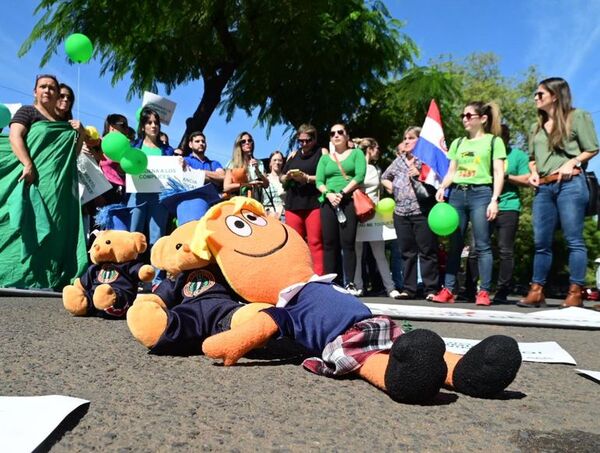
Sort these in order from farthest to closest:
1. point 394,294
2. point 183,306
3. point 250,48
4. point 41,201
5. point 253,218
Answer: point 250,48, point 394,294, point 41,201, point 253,218, point 183,306

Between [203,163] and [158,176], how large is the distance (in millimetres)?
602

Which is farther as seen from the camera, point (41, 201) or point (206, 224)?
point (41, 201)

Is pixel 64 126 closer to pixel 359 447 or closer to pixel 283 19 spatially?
pixel 359 447

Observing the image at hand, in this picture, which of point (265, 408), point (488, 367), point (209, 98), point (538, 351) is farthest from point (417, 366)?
point (209, 98)

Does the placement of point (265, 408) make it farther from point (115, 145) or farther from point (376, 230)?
point (376, 230)

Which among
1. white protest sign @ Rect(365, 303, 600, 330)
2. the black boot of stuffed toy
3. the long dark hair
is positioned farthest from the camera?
the long dark hair

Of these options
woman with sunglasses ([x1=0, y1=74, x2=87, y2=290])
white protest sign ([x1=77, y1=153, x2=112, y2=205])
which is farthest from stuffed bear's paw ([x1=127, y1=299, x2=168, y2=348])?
white protest sign ([x1=77, y1=153, x2=112, y2=205])

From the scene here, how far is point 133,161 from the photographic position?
4.46 metres

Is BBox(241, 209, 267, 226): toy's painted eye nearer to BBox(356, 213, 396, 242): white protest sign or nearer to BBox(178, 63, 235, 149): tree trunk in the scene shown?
BBox(356, 213, 396, 242): white protest sign

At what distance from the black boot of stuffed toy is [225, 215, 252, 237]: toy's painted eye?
91 centimetres

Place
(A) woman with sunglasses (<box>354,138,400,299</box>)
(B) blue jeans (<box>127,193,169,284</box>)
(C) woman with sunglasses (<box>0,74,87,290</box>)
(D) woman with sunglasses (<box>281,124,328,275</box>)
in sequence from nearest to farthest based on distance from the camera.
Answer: (C) woman with sunglasses (<box>0,74,87,290</box>)
(B) blue jeans (<box>127,193,169,284</box>)
(D) woman with sunglasses (<box>281,124,328,275</box>)
(A) woman with sunglasses (<box>354,138,400,299</box>)

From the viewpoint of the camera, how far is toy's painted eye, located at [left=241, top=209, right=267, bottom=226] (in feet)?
7.66

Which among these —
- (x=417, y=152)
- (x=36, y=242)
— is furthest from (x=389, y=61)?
(x=36, y=242)

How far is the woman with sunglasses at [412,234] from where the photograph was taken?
5039 mm
